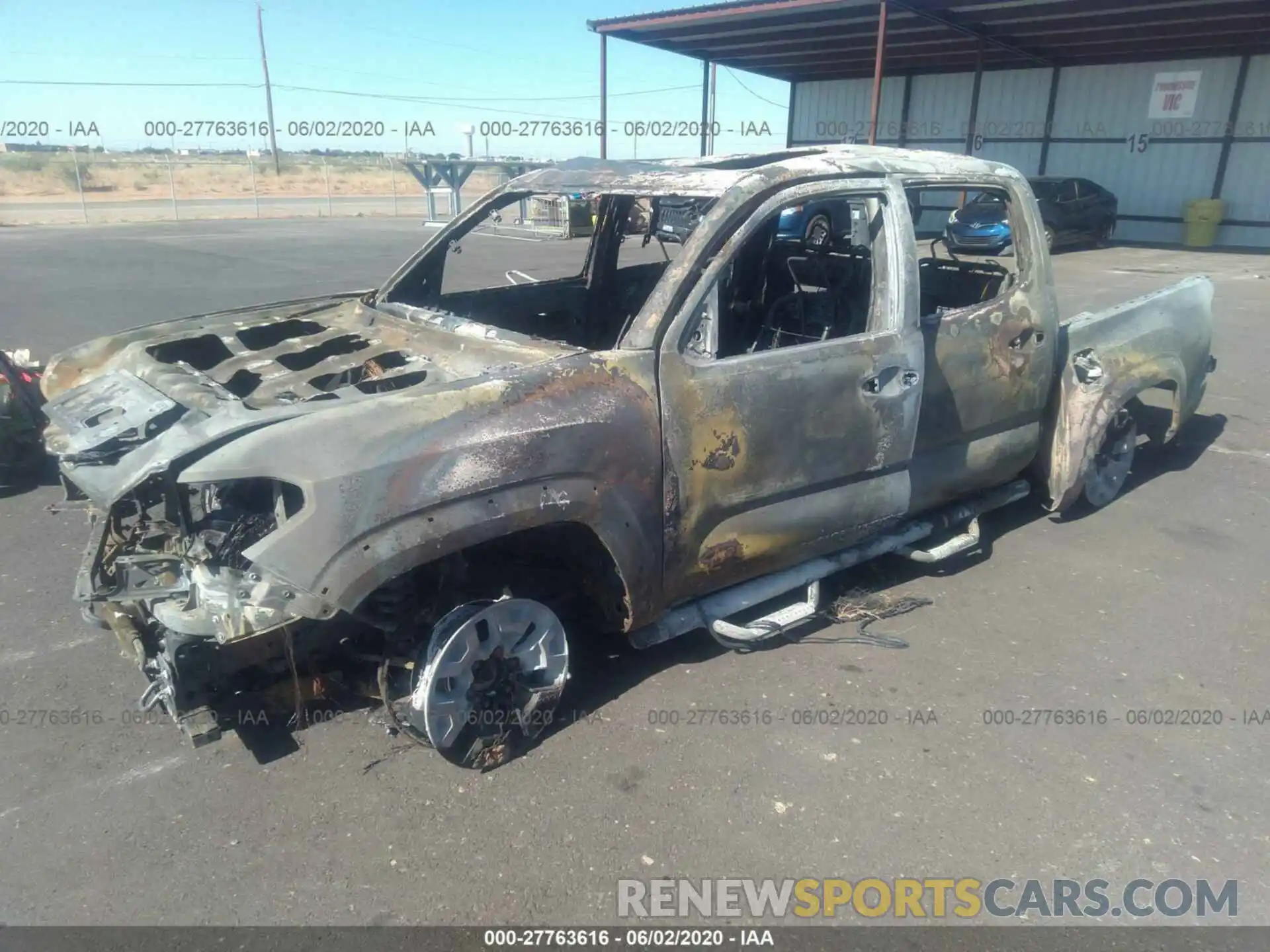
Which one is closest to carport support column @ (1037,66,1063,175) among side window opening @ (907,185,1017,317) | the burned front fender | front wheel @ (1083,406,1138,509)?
side window opening @ (907,185,1017,317)

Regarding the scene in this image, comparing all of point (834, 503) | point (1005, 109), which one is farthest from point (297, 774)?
point (1005, 109)

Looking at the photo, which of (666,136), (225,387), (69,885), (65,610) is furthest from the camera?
(666,136)

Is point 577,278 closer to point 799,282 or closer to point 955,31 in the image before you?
point 799,282

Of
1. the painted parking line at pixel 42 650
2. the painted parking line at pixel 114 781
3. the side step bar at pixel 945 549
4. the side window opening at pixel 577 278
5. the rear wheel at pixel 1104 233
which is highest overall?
the side window opening at pixel 577 278

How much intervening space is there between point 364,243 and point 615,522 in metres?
19.1

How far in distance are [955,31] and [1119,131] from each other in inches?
282

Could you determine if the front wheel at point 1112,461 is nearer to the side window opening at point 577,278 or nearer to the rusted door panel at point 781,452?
the rusted door panel at point 781,452

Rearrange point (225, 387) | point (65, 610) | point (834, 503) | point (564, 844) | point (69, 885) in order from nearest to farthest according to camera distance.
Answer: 1. point (69, 885)
2. point (564, 844)
3. point (225, 387)
4. point (834, 503)
5. point (65, 610)

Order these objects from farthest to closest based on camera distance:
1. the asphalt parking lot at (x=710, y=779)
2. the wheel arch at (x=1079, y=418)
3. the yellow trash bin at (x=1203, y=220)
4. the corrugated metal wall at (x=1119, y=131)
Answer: the corrugated metal wall at (x=1119, y=131) < the yellow trash bin at (x=1203, y=220) < the wheel arch at (x=1079, y=418) < the asphalt parking lot at (x=710, y=779)

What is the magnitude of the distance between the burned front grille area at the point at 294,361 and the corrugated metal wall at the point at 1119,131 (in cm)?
2163

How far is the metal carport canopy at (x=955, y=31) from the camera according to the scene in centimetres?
1600

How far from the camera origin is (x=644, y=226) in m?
4.58

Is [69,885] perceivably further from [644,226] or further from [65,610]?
[644,226]

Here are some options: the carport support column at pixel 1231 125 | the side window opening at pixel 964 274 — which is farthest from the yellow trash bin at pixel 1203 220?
the side window opening at pixel 964 274
